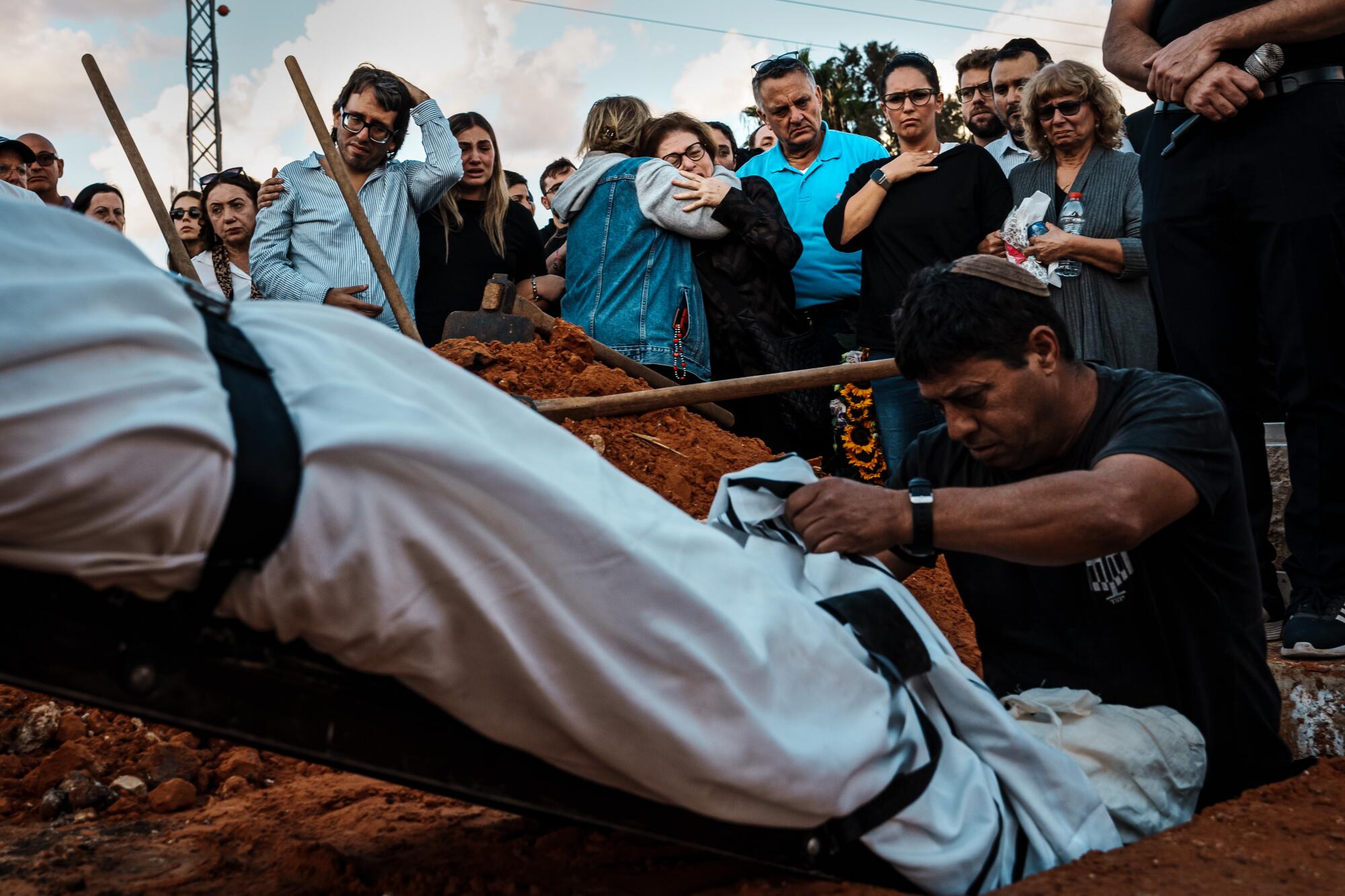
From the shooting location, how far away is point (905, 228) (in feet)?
16.0

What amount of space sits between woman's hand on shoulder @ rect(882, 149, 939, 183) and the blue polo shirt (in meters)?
0.45

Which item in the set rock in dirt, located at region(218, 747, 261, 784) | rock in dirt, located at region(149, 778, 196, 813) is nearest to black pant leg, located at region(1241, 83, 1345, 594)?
rock in dirt, located at region(218, 747, 261, 784)

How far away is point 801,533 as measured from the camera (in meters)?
2.42

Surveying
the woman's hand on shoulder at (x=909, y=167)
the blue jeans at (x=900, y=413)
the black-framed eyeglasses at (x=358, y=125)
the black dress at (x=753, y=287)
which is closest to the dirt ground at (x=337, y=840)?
the blue jeans at (x=900, y=413)

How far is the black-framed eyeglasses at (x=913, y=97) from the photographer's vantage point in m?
5.24

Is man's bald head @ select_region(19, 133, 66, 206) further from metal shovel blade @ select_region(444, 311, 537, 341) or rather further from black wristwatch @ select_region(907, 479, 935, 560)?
black wristwatch @ select_region(907, 479, 935, 560)

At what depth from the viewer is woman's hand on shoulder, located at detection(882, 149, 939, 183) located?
16.0ft

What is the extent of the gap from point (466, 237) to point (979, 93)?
2.61 meters

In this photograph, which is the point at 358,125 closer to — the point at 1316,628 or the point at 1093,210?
the point at 1093,210

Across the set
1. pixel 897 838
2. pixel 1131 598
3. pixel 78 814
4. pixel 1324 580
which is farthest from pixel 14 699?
pixel 1324 580

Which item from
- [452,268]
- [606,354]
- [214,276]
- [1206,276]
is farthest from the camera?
[214,276]

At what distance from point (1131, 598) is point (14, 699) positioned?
340cm

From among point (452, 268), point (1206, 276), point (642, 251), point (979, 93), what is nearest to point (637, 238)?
point (642, 251)

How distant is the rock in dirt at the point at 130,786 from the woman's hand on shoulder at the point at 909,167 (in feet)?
11.6
